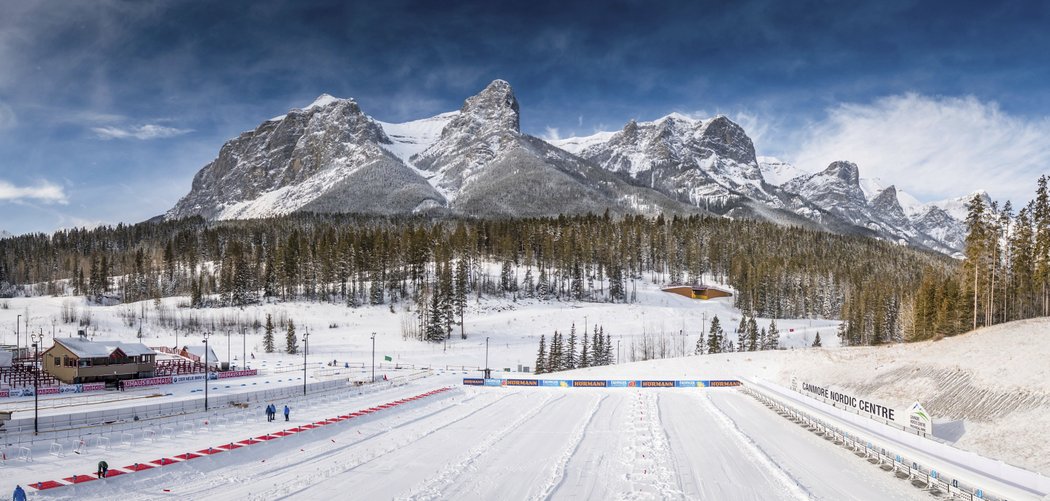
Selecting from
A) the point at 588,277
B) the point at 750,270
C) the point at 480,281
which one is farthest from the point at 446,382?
the point at 750,270

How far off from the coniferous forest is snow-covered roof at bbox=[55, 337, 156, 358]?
4515cm

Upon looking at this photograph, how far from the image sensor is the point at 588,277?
151 meters

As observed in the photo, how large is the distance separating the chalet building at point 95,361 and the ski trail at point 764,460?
67.9 meters

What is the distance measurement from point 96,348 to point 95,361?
1.83 m

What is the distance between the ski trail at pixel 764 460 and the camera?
26.0 metres

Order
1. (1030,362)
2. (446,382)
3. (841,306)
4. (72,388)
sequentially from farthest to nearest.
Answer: (841,306)
(446,382)
(72,388)
(1030,362)

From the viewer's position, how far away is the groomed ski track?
25.4m

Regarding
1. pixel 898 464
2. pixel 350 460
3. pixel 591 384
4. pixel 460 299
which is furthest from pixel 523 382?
pixel 898 464

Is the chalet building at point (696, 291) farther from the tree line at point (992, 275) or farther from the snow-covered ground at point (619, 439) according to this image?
the snow-covered ground at point (619, 439)

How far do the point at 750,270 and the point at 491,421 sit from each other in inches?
4680

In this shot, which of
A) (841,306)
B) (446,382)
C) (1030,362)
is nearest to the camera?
(1030,362)

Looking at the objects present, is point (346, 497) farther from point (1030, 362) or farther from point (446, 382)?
point (446, 382)

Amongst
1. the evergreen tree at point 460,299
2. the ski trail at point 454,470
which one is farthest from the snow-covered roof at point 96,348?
the ski trail at point 454,470

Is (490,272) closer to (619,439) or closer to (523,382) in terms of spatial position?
(523,382)
